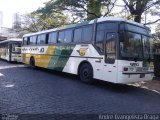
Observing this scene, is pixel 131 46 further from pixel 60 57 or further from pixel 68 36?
pixel 60 57

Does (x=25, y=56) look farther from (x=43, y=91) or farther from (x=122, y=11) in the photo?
(x=43, y=91)

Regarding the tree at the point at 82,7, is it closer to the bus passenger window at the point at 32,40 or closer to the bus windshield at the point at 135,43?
the bus passenger window at the point at 32,40

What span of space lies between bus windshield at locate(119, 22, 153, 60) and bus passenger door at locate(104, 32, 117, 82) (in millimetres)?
380

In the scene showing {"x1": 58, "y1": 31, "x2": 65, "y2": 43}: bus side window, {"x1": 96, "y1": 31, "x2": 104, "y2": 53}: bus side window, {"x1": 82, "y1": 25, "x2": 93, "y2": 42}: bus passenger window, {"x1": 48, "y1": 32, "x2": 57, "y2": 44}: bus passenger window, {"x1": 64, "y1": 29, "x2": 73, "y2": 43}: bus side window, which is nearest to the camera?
{"x1": 96, "y1": 31, "x2": 104, "y2": 53}: bus side window

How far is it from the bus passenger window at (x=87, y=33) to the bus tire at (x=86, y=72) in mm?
1243

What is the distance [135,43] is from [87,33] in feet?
8.56

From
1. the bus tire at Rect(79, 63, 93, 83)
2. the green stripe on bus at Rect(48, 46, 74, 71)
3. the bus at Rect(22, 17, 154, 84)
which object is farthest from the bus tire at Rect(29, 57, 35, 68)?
the bus tire at Rect(79, 63, 93, 83)

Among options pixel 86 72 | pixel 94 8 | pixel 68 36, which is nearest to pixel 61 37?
pixel 68 36

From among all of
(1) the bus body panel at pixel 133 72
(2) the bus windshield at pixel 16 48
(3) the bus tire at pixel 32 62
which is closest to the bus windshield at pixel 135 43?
(1) the bus body panel at pixel 133 72

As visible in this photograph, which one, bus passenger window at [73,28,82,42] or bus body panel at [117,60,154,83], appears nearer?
bus body panel at [117,60,154,83]

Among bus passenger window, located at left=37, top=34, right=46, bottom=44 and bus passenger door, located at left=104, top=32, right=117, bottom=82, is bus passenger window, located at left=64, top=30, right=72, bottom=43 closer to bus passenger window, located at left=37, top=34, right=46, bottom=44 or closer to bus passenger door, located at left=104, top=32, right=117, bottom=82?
bus passenger window, located at left=37, top=34, right=46, bottom=44

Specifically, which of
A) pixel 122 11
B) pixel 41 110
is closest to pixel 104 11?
pixel 122 11

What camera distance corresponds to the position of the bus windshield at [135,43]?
10.6m

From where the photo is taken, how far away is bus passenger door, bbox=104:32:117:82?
420 inches
